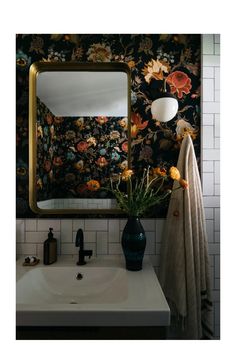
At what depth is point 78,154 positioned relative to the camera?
136 cm

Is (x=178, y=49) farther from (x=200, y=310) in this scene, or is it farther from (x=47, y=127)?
(x=200, y=310)

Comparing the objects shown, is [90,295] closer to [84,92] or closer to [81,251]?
[81,251]

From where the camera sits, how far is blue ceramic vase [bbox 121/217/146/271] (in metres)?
1.14

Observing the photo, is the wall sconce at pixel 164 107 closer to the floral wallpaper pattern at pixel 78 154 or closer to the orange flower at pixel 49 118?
the floral wallpaper pattern at pixel 78 154

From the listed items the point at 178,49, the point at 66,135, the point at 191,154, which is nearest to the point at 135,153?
the point at 191,154

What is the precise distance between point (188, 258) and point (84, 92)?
3.40 feet

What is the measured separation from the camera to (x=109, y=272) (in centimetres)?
119

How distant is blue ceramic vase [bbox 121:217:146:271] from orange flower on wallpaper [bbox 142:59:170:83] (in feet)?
2.55

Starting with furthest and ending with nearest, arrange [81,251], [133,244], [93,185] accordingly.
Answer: [93,185] → [81,251] → [133,244]

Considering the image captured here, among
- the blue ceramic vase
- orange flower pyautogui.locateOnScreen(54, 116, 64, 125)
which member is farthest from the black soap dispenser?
orange flower pyautogui.locateOnScreen(54, 116, 64, 125)

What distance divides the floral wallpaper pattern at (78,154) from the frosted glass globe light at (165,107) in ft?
0.58

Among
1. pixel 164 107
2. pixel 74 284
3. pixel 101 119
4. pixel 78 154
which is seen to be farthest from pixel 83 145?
pixel 74 284

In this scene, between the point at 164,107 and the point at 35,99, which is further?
the point at 35,99

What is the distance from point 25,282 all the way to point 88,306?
1.25 ft
